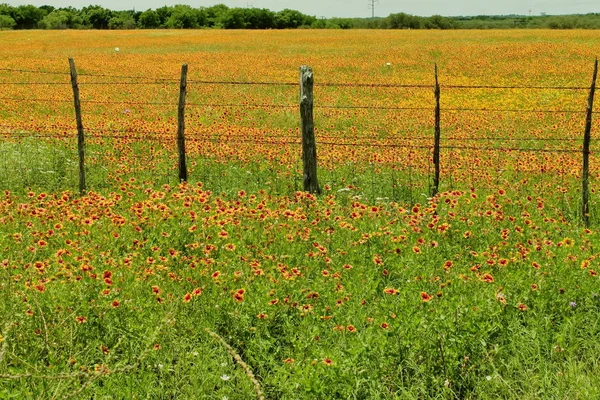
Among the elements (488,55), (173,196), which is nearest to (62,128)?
(173,196)

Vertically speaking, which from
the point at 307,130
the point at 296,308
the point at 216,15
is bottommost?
the point at 296,308

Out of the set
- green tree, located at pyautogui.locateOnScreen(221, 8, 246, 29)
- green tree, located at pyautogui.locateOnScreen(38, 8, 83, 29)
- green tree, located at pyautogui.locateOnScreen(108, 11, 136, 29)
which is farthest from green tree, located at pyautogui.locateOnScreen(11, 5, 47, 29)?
green tree, located at pyautogui.locateOnScreen(221, 8, 246, 29)

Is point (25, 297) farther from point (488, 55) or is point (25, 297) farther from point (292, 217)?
point (488, 55)

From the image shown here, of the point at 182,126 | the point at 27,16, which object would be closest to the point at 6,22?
the point at 27,16

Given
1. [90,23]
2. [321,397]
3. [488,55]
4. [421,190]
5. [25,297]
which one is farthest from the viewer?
[90,23]

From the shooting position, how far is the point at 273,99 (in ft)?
74.8

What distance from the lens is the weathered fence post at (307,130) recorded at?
10086 mm

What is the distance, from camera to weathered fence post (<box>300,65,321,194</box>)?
10086 mm

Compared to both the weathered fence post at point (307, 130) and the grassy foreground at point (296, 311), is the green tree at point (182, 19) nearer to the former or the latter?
the weathered fence post at point (307, 130)

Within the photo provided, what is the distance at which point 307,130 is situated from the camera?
10.1 m

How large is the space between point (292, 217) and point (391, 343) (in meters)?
2.82

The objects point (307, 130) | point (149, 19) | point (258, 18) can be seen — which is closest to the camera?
point (307, 130)

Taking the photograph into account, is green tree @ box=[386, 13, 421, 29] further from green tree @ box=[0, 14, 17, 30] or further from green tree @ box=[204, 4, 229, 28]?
green tree @ box=[0, 14, 17, 30]

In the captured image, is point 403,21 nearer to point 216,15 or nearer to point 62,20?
point 216,15
